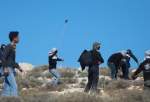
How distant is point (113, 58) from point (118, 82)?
319cm

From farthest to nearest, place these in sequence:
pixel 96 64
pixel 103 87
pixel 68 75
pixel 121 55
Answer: pixel 68 75 < pixel 121 55 < pixel 103 87 < pixel 96 64

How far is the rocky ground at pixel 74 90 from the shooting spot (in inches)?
719

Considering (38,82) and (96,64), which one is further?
(38,82)

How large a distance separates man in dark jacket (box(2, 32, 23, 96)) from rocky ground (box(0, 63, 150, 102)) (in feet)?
1.47

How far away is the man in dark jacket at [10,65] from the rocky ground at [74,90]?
45 centimetres

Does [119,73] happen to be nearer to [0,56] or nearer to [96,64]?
[96,64]

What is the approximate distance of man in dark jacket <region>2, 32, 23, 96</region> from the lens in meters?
18.3

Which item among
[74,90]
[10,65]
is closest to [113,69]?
[74,90]

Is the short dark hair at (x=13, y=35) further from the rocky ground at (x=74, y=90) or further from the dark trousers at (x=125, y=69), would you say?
the dark trousers at (x=125, y=69)

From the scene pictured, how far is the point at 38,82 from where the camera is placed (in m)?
31.3

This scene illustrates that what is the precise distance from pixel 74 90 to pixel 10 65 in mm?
7438

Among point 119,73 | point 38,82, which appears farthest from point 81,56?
point 119,73

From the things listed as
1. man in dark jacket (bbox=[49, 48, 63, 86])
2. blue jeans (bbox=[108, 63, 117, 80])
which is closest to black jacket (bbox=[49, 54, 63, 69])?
man in dark jacket (bbox=[49, 48, 63, 86])

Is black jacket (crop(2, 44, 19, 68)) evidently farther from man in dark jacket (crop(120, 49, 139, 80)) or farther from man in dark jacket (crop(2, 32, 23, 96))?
man in dark jacket (crop(120, 49, 139, 80))
